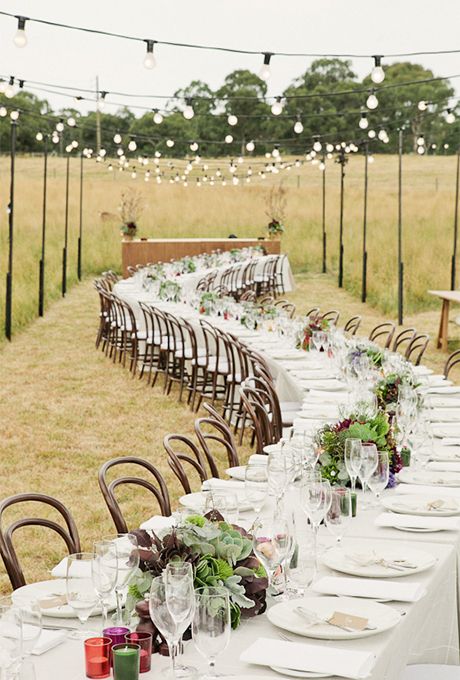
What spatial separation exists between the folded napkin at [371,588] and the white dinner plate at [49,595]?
0.62m

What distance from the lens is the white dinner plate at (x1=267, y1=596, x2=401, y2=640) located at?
238 centimetres

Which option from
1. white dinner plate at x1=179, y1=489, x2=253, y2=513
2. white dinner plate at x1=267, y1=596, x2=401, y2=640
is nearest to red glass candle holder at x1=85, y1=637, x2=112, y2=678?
white dinner plate at x1=267, y1=596, x2=401, y2=640

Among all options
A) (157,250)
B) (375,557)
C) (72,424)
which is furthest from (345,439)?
(157,250)

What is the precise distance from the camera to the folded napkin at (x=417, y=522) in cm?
340

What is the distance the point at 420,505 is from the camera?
12.1ft

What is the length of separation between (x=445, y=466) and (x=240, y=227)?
82.4ft

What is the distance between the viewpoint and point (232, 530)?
8.55 feet

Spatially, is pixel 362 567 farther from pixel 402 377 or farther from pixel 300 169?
pixel 300 169

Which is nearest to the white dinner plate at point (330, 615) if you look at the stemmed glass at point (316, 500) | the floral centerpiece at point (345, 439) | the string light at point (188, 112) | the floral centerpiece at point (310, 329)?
the stemmed glass at point (316, 500)

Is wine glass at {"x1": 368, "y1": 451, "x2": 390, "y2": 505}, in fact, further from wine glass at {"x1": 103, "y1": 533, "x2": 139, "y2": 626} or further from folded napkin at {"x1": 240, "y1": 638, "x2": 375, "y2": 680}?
wine glass at {"x1": 103, "y1": 533, "x2": 139, "y2": 626}

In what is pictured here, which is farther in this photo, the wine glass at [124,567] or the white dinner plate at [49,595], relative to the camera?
the white dinner plate at [49,595]

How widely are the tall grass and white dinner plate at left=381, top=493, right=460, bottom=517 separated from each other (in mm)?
13424

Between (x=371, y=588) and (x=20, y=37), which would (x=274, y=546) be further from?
(x=20, y=37)

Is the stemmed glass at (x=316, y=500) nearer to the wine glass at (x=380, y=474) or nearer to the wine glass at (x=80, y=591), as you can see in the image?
the wine glass at (x=380, y=474)
